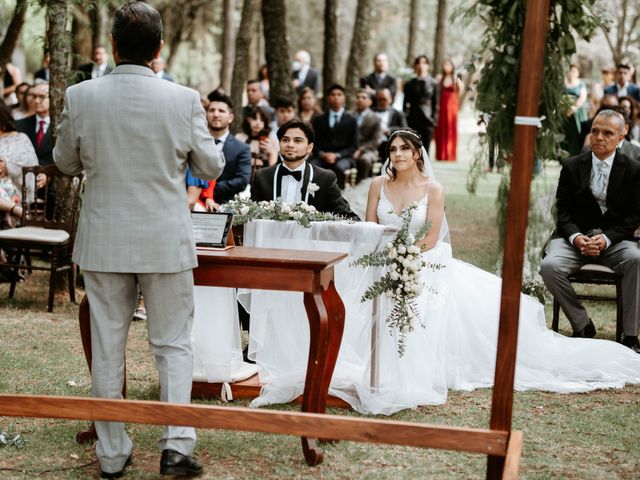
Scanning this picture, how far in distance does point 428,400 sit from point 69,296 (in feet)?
14.7

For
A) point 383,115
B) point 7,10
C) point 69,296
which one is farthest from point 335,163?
point 7,10

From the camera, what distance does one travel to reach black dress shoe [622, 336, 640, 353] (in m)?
7.82

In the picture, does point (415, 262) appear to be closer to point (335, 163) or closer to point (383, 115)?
point (335, 163)

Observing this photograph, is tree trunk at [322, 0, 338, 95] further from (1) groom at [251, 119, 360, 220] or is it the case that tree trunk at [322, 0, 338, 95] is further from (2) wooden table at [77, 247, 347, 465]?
(2) wooden table at [77, 247, 347, 465]

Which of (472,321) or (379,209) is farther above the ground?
(379,209)

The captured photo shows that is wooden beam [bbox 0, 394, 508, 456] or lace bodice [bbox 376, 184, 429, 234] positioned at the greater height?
lace bodice [bbox 376, 184, 429, 234]

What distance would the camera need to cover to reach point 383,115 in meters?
17.8

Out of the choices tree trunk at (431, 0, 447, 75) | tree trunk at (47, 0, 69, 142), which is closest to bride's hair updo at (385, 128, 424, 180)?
tree trunk at (47, 0, 69, 142)

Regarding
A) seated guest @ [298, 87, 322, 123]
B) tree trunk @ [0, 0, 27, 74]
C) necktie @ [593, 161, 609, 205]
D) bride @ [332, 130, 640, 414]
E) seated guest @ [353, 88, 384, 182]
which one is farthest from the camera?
seated guest @ [353, 88, 384, 182]

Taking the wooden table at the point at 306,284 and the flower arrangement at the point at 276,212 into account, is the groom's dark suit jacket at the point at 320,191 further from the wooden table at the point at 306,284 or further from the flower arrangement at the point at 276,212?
the wooden table at the point at 306,284

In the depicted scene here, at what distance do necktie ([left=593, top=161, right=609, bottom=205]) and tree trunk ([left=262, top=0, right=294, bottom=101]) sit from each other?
317 inches

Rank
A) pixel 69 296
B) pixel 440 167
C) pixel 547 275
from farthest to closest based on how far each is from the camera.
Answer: pixel 440 167
pixel 69 296
pixel 547 275

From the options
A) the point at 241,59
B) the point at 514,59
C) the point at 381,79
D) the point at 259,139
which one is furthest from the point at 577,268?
the point at 381,79

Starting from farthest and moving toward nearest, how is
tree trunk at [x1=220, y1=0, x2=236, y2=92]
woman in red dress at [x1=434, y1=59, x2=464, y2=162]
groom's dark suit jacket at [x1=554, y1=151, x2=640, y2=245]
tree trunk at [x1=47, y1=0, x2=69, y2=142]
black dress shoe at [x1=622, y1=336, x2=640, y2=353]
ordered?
tree trunk at [x1=220, y1=0, x2=236, y2=92], woman in red dress at [x1=434, y1=59, x2=464, y2=162], tree trunk at [x1=47, y1=0, x2=69, y2=142], groom's dark suit jacket at [x1=554, y1=151, x2=640, y2=245], black dress shoe at [x1=622, y1=336, x2=640, y2=353]
